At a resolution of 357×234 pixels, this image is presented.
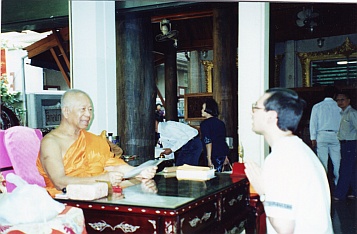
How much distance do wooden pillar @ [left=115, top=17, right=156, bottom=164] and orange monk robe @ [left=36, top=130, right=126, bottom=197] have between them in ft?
5.29

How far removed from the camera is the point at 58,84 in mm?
4539

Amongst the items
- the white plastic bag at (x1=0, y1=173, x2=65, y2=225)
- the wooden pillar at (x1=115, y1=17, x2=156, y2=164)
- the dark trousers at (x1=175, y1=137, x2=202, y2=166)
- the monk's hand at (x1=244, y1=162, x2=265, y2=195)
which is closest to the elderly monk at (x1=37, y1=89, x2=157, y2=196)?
the white plastic bag at (x1=0, y1=173, x2=65, y2=225)

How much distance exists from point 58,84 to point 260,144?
2.58 meters

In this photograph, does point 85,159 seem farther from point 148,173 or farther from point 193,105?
point 193,105

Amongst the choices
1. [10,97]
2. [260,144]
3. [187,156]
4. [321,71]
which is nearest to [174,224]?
[260,144]

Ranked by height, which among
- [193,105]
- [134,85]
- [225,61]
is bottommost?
[193,105]

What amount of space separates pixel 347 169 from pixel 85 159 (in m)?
3.26

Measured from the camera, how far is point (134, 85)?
4062 millimetres

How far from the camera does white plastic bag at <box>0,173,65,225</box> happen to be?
53.7 inches

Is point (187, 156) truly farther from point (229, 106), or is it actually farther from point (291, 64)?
point (291, 64)

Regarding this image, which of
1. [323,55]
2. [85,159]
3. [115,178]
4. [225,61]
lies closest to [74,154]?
[85,159]

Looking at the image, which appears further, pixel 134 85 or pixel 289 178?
pixel 134 85

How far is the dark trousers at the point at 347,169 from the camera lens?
4.31 metres

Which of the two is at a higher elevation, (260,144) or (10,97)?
(10,97)
